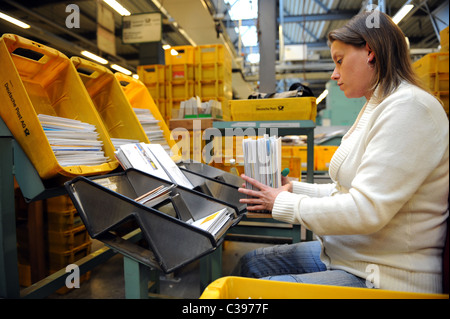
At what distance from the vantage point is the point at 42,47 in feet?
4.84

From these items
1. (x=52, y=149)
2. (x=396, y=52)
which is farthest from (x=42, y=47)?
(x=396, y=52)

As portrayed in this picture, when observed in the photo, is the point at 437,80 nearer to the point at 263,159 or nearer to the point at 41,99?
the point at 263,159

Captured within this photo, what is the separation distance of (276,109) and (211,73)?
347cm

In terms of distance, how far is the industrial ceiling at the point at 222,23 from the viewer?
19.0ft

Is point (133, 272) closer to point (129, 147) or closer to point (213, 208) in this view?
point (213, 208)

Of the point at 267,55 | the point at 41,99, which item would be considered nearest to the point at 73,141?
the point at 41,99

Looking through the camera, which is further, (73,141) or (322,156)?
(322,156)

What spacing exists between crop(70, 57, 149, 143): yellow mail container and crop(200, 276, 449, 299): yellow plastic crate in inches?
61.6

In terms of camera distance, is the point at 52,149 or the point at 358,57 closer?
the point at 358,57

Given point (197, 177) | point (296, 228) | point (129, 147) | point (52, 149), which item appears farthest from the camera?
point (296, 228)

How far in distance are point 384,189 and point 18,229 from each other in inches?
106

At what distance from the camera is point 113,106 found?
80.9 inches

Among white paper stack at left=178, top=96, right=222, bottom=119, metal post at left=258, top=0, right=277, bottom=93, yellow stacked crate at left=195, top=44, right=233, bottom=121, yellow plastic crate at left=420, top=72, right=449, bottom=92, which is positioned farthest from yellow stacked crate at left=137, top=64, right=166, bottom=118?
yellow plastic crate at left=420, top=72, right=449, bottom=92

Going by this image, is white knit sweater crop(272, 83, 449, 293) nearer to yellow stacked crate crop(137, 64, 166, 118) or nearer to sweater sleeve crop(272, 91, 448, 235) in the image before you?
sweater sleeve crop(272, 91, 448, 235)
